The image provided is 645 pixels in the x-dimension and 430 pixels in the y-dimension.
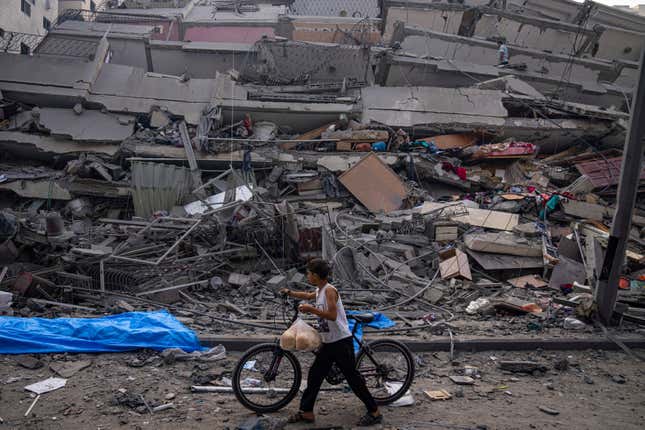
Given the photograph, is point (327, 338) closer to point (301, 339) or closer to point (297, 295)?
point (301, 339)

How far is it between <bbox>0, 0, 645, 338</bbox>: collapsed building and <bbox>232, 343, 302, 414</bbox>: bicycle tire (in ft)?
10.4

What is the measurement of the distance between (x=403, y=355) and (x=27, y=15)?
27432 mm

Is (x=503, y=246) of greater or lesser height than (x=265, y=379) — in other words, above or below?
below

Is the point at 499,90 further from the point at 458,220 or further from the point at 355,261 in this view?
the point at 355,261

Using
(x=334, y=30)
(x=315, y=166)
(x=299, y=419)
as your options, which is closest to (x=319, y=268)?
(x=299, y=419)

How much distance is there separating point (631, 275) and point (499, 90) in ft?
25.0

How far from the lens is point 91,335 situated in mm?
6121

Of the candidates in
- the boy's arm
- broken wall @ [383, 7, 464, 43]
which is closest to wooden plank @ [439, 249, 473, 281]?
the boy's arm

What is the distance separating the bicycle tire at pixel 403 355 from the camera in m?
5.02

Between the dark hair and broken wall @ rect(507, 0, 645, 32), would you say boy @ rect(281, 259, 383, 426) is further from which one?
broken wall @ rect(507, 0, 645, 32)

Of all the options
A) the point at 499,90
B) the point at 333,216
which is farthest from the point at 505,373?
the point at 499,90

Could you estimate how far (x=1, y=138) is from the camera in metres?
13.3

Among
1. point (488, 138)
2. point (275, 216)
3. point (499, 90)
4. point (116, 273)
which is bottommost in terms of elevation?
point (116, 273)

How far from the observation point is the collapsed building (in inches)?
352
